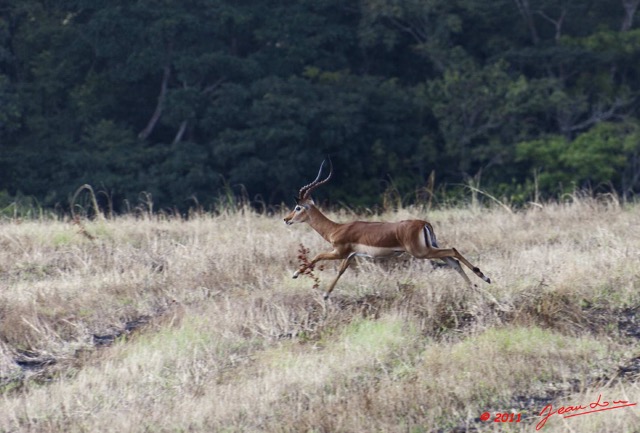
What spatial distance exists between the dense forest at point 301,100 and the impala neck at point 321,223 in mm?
14850

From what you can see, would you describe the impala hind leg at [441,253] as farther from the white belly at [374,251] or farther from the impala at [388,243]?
the white belly at [374,251]

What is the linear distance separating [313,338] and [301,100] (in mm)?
17385

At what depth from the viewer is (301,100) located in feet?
80.1

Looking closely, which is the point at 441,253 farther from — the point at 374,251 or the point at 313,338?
the point at 313,338

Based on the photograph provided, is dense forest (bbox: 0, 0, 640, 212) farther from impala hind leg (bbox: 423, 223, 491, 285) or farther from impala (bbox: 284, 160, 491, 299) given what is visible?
→ impala hind leg (bbox: 423, 223, 491, 285)

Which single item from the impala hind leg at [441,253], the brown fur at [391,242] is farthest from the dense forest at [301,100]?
the impala hind leg at [441,253]

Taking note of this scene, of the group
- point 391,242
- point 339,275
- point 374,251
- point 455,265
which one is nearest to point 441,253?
point 455,265

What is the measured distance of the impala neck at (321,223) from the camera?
828 cm

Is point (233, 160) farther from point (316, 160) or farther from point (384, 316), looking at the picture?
point (384, 316)

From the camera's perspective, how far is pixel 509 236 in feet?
32.5

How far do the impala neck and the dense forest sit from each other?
48.7 ft

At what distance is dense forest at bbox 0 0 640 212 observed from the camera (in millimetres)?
24000

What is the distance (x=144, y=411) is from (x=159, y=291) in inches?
90.5

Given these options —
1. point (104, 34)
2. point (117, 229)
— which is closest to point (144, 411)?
point (117, 229)
